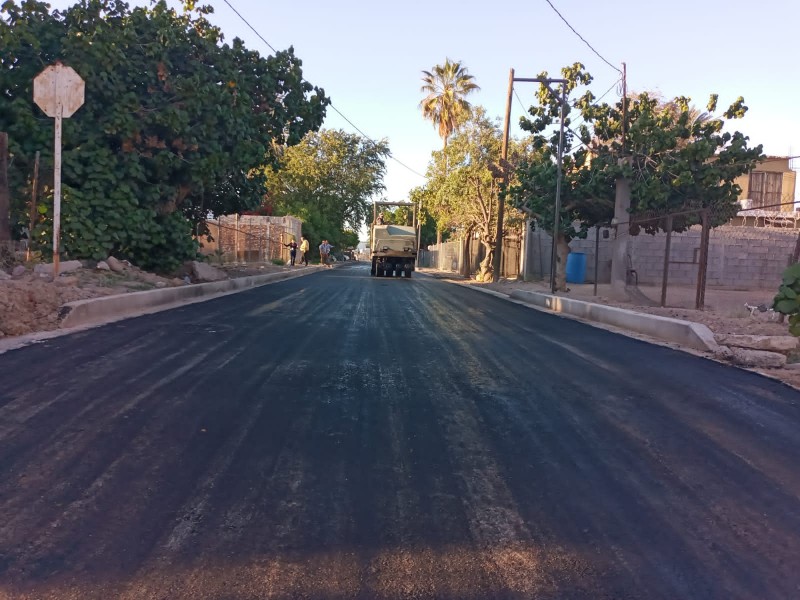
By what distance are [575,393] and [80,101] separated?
10111 mm

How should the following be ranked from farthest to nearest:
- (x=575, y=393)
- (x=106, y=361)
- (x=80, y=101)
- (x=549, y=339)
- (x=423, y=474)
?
(x=80, y=101), (x=549, y=339), (x=106, y=361), (x=575, y=393), (x=423, y=474)

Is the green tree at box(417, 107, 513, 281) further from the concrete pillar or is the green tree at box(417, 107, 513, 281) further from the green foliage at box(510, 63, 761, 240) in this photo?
the concrete pillar

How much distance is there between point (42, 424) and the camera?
4863mm

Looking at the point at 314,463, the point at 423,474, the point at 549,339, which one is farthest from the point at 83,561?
the point at 549,339

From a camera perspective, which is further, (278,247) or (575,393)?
(278,247)

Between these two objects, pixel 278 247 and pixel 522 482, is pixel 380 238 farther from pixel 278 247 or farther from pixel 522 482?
pixel 522 482

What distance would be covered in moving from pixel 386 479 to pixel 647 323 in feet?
29.4

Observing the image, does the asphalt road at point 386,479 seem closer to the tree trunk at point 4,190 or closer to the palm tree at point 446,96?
the tree trunk at point 4,190

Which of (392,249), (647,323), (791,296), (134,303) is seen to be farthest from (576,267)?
(134,303)

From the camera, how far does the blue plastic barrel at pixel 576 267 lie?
27.7 metres

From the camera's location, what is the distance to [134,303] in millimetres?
12094

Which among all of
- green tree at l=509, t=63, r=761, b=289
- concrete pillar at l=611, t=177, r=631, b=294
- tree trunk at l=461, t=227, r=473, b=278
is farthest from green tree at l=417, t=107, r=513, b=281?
concrete pillar at l=611, t=177, r=631, b=294

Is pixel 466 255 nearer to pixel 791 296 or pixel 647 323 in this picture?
pixel 647 323

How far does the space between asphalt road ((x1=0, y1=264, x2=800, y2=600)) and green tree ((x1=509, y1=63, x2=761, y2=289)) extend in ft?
39.9
